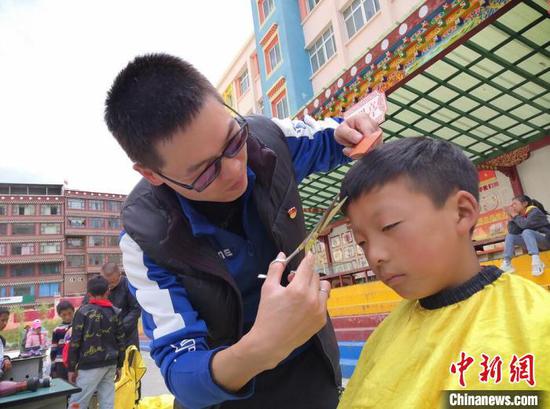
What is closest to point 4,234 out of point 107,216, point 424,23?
point 107,216

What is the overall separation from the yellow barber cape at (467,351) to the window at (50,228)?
45.8 m

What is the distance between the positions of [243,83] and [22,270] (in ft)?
112

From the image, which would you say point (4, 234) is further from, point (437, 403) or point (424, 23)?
point (437, 403)

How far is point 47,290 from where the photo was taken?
38.7 m

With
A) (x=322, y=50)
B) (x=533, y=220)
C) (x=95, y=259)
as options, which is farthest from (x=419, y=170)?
(x=95, y=259)

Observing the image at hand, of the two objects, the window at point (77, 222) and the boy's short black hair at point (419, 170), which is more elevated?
the window at point (77, 222)

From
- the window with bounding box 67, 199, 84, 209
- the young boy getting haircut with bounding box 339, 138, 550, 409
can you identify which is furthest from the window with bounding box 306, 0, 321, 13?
the window with bounding box 67, 199, 84, 209

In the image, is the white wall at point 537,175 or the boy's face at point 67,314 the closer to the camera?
the boy's face at point 67,314

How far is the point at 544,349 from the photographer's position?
84 cm

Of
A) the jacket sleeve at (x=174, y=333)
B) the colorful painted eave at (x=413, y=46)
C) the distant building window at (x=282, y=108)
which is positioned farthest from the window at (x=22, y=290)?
the jacket sleeve at (x=174, y=333)

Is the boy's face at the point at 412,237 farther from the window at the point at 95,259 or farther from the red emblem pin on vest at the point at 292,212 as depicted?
the window at the point at 95,259

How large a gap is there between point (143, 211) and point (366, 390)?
2.92ft

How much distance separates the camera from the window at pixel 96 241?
4156 centimetres

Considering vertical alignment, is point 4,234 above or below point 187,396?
above
